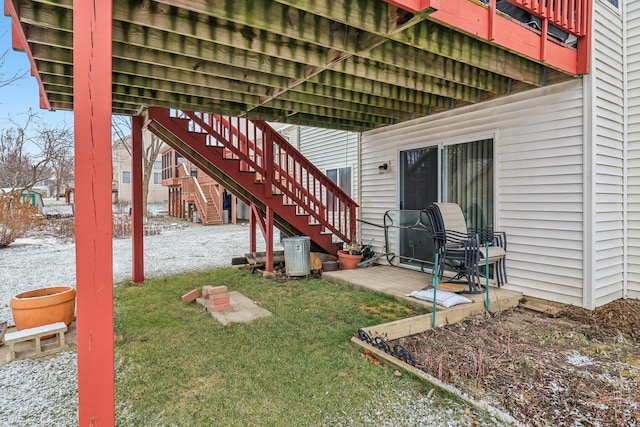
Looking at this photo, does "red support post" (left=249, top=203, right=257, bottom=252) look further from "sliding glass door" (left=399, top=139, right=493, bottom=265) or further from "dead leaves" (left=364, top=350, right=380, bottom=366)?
"dead leaves" (left=364, top=350, right=380, bottom=366)

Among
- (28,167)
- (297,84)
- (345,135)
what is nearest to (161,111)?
(297,84)

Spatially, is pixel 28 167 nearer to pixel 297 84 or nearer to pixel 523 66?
pixel 297 84

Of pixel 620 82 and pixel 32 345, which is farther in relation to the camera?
pixel 620 82

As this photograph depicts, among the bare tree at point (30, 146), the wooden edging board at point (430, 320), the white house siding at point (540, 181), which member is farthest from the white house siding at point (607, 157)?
the bare tree at point (30, 146)

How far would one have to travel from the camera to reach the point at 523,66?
388cm

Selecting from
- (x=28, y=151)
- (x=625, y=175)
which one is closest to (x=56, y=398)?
(x=625, y=175)

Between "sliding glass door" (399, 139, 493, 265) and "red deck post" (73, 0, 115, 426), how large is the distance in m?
4.49

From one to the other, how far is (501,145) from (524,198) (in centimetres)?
75

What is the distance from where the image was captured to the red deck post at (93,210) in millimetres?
1635

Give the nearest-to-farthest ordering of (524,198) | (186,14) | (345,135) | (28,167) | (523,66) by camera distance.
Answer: (186,14) → (523,66) → (524,198) → (345,135) → (28,167)

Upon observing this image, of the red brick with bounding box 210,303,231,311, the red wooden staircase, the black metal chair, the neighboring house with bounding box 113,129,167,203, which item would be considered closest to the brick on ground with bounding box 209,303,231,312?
the red brick with bounding box 210,303,231,311

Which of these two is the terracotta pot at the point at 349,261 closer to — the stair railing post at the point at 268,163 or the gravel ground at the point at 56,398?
the stair railing post at the point at 268,163

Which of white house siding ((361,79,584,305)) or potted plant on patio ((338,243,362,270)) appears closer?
white house siding ((361,79,584,305))

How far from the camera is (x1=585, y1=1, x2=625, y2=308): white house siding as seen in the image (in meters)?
3.77
